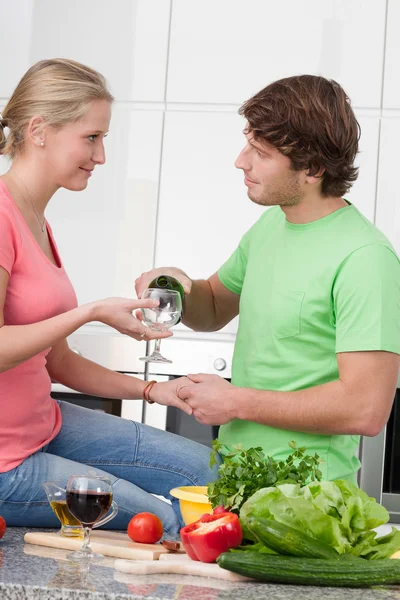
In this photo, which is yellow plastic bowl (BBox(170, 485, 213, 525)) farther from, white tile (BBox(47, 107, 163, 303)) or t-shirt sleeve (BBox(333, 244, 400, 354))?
white tile (BBox(47, 107, 163, 303))

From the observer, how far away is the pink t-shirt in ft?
6.67

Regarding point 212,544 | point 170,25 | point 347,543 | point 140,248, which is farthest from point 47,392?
point 170,25

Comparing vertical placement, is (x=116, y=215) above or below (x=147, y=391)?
Result: above

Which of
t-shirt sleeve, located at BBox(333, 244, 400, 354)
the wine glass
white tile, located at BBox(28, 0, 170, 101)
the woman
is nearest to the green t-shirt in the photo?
t-shirt sleeve, located at BBox(333, 244, 400, 354)

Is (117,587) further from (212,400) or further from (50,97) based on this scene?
(50,97)

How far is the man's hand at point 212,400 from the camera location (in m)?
2.16

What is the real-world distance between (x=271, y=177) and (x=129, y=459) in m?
0.82

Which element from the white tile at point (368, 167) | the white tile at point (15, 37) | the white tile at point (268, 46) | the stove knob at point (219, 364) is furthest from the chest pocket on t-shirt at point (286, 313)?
the white tile at point (15, 37)

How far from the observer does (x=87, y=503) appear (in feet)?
5.16

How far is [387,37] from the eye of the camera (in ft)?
10.7

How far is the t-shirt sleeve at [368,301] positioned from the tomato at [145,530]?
622mm

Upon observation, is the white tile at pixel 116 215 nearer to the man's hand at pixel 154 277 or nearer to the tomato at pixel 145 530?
the man's hand at pixel 154 277

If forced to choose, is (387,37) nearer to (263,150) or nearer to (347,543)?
(263,150)

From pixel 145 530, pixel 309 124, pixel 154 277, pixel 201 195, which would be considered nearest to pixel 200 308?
pixel 154 277
